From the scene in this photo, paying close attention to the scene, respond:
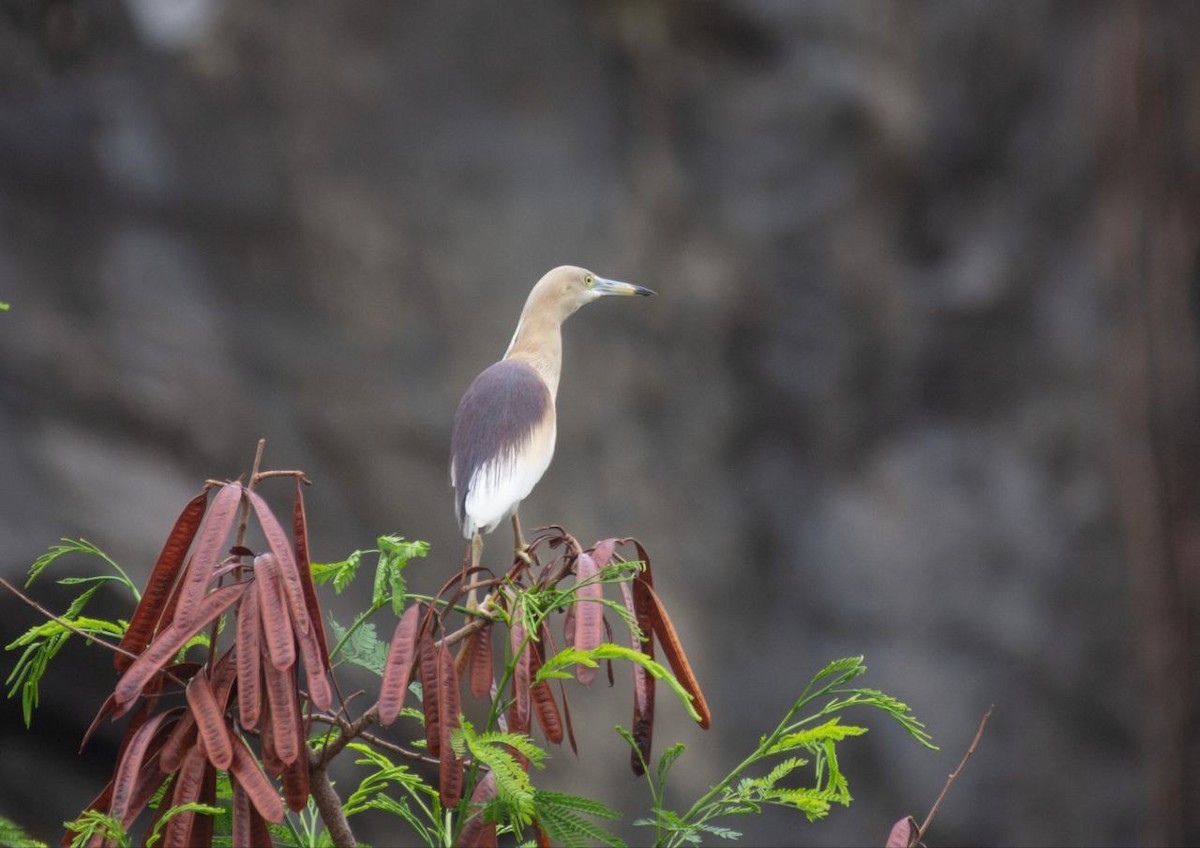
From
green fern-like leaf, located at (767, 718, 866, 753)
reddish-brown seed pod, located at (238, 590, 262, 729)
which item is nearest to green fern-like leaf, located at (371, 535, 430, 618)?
reddish-brown seed pod, located at (238, 590, 262, 729)

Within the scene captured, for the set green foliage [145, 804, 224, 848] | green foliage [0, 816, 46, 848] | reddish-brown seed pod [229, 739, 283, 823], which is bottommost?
green foliage [0, 816, 46, 848]

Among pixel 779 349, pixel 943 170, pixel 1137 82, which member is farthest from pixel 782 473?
pixel 1137 82

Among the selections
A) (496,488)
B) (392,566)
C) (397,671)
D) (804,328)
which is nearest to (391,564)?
(392,566)

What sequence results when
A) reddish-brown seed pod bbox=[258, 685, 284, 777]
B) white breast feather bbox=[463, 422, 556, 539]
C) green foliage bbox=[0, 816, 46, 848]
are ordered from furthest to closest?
white breast feather bbox=[463, 422, 556, 539], reddish-brown seed pod bbox=[258, 685, 284, 777], green foliage bbox=[0, 816, 46, 848]

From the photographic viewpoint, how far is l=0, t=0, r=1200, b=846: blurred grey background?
3.12 metres

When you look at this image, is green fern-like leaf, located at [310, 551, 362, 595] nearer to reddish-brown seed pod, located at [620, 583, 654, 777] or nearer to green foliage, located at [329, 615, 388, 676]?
green foliage, located at [329, 615, 388, 676]

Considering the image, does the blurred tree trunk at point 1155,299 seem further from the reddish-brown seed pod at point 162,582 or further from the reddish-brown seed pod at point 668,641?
the reddish-brown seed pod at point 162,582

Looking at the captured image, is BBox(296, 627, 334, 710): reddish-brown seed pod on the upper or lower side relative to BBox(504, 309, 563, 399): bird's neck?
lower

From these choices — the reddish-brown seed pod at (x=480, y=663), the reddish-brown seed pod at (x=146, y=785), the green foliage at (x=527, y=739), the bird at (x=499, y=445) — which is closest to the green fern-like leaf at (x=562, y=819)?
the green foliage at (x=527, y=739)

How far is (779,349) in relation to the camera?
3.37m

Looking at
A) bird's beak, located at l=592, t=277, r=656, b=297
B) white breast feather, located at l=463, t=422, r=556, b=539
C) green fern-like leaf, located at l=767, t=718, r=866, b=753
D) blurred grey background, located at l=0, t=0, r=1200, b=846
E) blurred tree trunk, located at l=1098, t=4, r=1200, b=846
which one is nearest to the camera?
green fern-like leaf, located at l=767, t=718, r=866, b=753

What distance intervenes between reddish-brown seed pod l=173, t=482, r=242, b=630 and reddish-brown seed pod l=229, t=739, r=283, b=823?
11 centimetres

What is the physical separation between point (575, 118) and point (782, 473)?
1.11 m

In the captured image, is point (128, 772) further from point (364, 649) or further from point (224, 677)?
point (364, 649)
